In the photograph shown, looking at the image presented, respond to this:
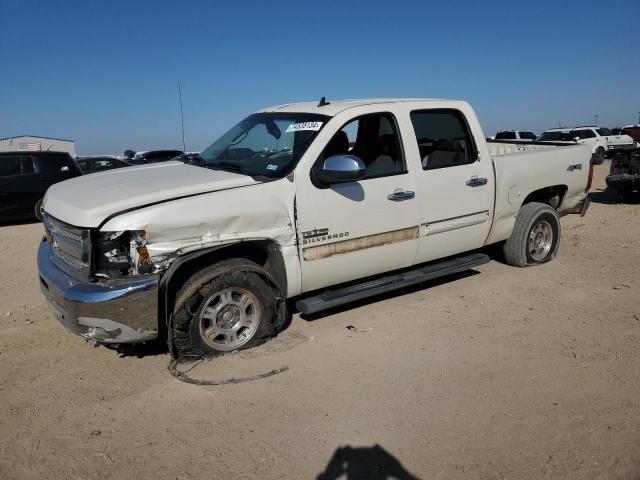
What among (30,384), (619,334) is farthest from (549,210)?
(30,384)

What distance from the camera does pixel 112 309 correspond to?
139 inches

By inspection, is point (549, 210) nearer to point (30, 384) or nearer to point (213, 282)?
point (213, 282)

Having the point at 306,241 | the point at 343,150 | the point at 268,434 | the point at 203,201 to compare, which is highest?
the point at 343,150

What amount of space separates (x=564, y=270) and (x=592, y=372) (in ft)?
8.81

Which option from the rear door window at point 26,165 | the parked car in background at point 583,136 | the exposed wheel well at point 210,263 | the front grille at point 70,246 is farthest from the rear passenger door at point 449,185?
the parked car in background at point 583,136

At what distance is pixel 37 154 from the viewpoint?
37.4 ft

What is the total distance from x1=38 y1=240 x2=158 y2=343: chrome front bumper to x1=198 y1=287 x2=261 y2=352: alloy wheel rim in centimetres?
41

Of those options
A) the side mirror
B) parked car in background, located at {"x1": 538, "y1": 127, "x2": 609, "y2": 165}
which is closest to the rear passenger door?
the side mirror

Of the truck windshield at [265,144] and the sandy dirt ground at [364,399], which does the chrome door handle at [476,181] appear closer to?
the sandy dirt ground at [364,399]

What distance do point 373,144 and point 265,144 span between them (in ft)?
3.65

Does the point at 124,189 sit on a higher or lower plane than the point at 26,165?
lower

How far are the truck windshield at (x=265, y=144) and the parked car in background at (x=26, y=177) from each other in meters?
7.01

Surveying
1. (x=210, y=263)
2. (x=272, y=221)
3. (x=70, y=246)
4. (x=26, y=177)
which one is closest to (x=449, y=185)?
(x=272, y=221)

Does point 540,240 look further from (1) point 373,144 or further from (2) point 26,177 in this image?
(2) point 26,177
